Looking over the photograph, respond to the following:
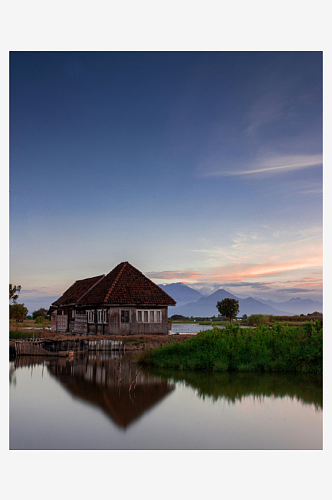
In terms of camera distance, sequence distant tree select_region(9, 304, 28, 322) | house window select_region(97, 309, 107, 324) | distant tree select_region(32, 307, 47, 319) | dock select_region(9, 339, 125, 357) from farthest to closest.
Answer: distant tree select_region(32, 307, 47, 319) → distant tree select_region(9, 304, 28, 322) → house window select_region(97, 309, 107, 324) → dock select_region(9, 339, 125, 357)

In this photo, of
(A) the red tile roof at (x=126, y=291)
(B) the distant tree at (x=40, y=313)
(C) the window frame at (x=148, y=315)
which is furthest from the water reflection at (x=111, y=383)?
(B) the distant tree at (x=40, y=313)

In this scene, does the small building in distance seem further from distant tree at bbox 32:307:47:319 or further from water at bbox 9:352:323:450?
distant tree at bbox 32:307:47:319

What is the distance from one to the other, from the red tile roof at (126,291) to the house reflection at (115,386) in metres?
7.95

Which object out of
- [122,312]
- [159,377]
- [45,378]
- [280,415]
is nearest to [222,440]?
[280,415]

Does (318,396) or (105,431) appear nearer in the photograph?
(105,431)

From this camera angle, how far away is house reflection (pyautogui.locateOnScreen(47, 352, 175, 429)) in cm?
922

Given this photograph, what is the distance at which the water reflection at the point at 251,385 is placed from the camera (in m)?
10.5

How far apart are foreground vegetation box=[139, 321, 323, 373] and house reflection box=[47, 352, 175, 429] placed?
1885 mm

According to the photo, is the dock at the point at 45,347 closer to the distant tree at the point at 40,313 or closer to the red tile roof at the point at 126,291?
the red tile roof at the point at 126,291

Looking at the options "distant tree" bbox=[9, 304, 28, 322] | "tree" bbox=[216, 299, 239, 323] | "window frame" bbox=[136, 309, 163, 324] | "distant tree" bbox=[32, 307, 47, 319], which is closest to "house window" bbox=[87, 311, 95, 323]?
"window frame" bbox=[136, 309, 163, 324]
